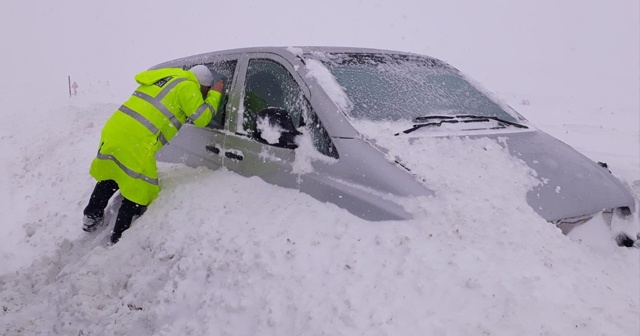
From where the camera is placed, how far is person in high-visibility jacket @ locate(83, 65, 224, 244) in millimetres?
4297

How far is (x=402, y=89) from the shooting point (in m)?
4.02

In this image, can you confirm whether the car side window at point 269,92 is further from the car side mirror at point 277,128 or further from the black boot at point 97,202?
the black boot at point 97,202

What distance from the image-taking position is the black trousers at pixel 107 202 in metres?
4.35

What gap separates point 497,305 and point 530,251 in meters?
0.47

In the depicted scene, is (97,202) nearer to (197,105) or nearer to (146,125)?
(146,125)

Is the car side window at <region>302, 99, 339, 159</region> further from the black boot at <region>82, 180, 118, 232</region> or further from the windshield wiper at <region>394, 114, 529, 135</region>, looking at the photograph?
the black boot at <region>82, 180, 118, 232</region>

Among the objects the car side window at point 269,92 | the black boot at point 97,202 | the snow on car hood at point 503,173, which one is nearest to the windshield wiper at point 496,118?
the snow on car hood at point 503,173

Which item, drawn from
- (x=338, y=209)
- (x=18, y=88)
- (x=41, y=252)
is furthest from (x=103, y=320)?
(x=18, y=88)

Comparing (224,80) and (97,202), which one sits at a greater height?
(224,80)

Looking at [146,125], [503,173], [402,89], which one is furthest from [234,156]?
[503,173]

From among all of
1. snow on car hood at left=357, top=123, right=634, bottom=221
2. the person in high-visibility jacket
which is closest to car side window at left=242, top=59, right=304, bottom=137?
the person in high-visibility jacket

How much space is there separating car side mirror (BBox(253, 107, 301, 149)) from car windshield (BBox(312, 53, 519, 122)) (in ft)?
1.41

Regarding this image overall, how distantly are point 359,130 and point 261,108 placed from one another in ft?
3.69

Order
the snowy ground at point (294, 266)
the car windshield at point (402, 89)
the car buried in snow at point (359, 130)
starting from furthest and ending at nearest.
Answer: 1. the car windshield at point (402, 89)
2. the car buried in snow at point (359, 130)
3. the snowy ground at point (294, 266)
